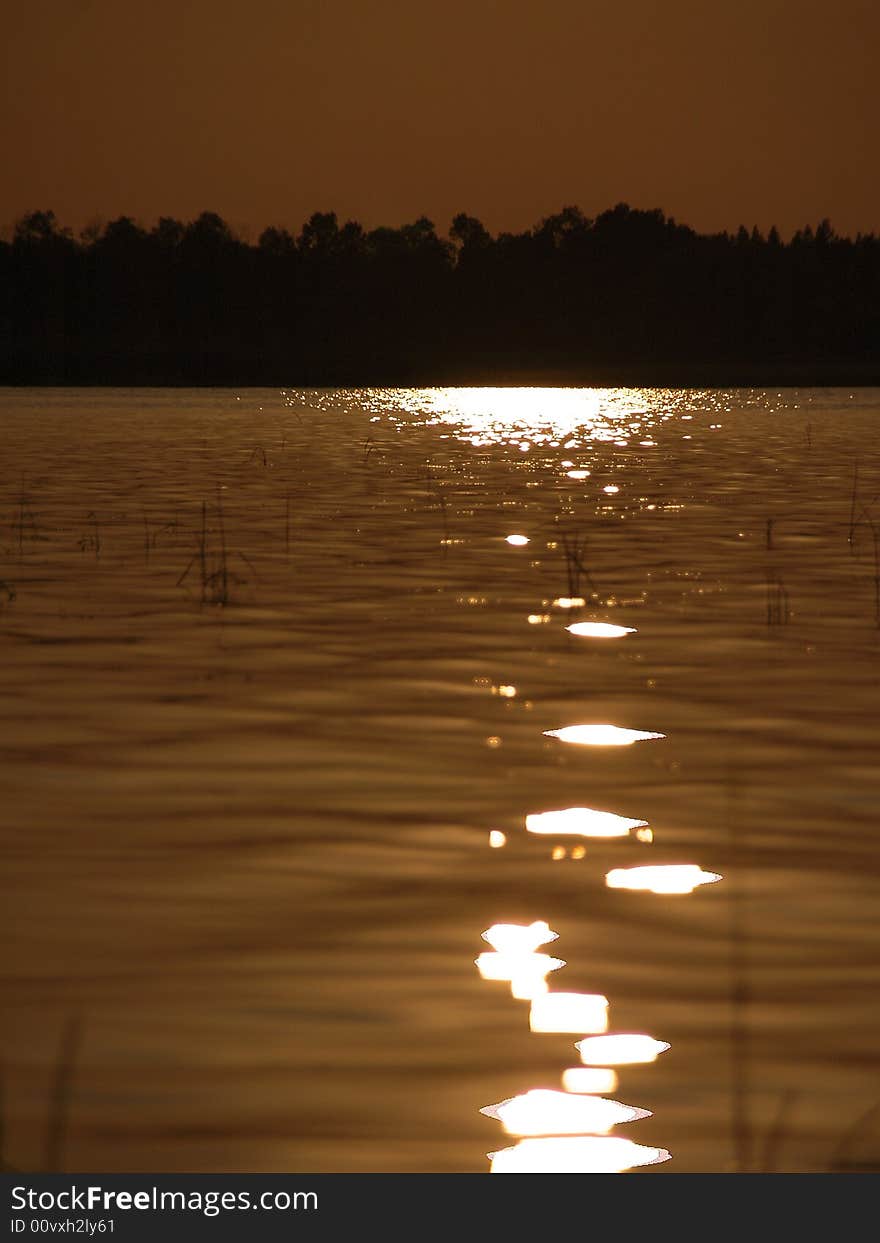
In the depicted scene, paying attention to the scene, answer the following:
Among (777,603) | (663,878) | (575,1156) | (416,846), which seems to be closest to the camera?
(575,1156)

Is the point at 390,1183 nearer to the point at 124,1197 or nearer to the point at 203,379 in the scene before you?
the point at 124,1197

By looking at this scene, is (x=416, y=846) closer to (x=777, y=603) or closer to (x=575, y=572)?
(x=777, y=603)

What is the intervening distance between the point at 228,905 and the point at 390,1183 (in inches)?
122

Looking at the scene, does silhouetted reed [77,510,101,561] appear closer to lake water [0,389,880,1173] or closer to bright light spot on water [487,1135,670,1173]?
lake water [0,389,880,1173]

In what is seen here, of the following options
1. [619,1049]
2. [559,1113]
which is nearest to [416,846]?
[619,1049]

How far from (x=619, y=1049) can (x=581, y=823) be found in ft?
10.5

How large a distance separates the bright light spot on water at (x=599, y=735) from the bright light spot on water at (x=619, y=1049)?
4.99 metres

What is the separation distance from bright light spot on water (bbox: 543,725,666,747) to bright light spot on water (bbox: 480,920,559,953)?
3.75m

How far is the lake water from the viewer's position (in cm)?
630

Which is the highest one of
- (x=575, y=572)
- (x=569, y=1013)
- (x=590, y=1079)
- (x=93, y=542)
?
(x=93, y=542)

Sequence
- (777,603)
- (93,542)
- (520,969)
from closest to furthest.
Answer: (520,969) → (777,603) → (93,542)

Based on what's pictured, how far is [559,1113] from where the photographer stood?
6230 mm

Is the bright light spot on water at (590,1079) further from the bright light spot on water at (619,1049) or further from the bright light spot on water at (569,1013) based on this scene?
the bright light spot on water at (569,1013)

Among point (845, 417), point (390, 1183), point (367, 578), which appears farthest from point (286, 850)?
point (845, 417)
